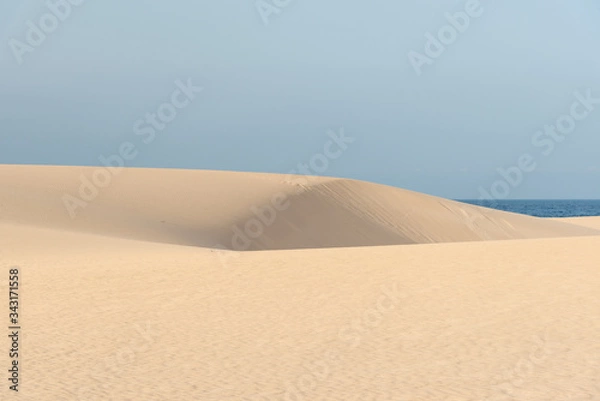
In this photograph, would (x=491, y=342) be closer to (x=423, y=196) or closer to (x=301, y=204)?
(x=301, y=204)

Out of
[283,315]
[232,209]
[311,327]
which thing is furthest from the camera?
[232,209]

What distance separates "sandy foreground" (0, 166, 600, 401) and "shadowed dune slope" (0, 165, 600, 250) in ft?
0.56

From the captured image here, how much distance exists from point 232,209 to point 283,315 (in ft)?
53.2

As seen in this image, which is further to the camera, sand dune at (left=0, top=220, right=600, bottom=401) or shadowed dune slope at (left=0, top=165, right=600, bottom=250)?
shadowed dune slope at (left=0, top=165, right=600, bottom=250)

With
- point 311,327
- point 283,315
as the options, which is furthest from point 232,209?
point 311,327

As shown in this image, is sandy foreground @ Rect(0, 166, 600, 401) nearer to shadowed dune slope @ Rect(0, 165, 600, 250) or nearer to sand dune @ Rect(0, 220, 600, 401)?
sand dune @ Rect(0, 220, 600, 401)

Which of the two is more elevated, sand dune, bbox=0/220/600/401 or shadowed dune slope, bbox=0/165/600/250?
shadowed dune slope, bbox=0/165/600/250

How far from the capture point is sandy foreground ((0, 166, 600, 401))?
7.23m

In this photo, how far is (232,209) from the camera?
26.7 meters

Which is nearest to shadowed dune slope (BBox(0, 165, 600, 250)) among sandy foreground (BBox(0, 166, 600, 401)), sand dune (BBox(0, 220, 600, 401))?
sandy foreground (BBox(0, 166, 600, 401))

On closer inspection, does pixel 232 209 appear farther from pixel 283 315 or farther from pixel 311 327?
pixel 311 327

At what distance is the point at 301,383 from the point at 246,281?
652 cm

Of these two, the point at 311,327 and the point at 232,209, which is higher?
the point at 232,209

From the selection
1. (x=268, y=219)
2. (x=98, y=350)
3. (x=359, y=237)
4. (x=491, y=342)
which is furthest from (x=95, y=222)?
(x=491, y=342)
